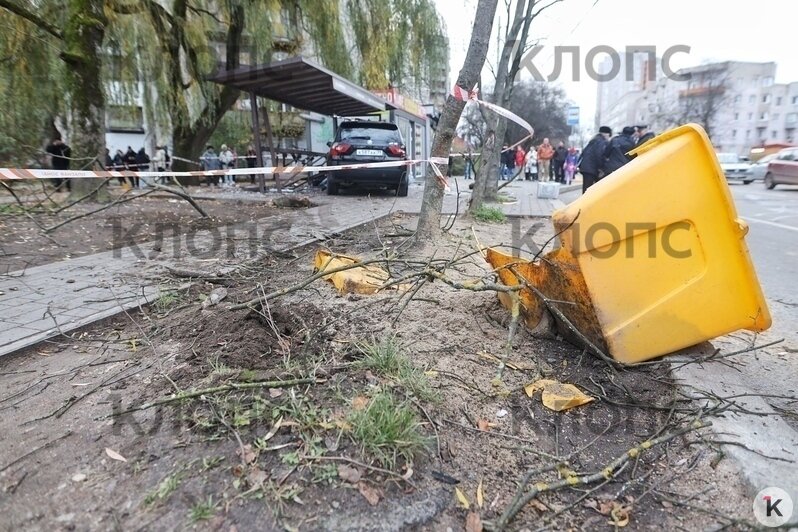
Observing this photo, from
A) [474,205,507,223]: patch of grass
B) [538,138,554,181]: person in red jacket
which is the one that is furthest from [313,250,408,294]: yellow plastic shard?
[538,138,554,181]: person in red jacket

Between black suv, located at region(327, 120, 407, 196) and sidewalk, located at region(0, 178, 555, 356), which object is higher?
black suv, located at region(327, 120, 407, 196)

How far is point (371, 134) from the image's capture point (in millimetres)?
11438

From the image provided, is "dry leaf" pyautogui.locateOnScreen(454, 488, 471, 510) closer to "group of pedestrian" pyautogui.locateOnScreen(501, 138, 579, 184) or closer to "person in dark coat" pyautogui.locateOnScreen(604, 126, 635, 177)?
"person in dark coat" pyautogui.locateOnScreen(604, 126, 635, 177)

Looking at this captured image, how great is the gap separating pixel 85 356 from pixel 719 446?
351cm

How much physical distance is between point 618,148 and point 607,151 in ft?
0.70

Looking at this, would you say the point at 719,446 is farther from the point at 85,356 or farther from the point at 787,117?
the point at 787,117

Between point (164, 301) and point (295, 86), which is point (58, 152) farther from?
point (164, 301)

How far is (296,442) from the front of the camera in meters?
1.94

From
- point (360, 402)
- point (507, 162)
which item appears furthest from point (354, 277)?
point (507, 162)

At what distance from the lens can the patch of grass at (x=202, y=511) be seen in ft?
5.25

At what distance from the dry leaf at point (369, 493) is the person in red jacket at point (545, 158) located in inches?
802

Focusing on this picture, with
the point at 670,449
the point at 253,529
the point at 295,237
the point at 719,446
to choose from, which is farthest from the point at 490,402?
the point at 295,237

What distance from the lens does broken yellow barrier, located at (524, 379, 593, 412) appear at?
244cm

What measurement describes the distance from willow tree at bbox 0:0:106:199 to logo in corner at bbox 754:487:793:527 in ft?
31.1
